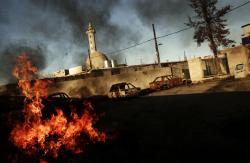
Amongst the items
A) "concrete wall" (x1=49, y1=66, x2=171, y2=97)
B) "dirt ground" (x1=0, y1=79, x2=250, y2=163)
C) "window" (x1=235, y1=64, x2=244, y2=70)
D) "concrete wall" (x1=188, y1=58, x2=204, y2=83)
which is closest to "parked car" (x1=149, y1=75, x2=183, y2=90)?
"concrete wall" (x1=188, y1=58, x2=204, y2=83)

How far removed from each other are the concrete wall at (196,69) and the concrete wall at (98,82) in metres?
4.39

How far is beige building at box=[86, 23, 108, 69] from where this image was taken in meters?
50.6

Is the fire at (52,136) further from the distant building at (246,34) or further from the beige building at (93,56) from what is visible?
the distant building at (246,34)

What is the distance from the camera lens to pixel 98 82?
26469 mm

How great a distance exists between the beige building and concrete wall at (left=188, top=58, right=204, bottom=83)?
22447 mm

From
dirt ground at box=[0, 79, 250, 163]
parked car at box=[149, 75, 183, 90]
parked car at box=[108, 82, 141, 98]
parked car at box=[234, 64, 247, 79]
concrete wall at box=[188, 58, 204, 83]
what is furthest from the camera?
concrete wall at box=[188, 58, 204, 83]

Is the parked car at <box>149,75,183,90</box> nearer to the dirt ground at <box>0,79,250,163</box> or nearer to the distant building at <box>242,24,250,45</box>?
the dirt ground at <box>0,79,250,163</box>

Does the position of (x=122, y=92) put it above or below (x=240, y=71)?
below

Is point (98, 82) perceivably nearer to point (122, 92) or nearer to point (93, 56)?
point (122, 92)

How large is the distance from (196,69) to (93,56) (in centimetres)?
2931

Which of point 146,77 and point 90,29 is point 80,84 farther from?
point 90,29

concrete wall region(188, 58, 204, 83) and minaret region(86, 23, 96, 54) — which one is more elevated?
minaret region(86, 23, 96, 54)

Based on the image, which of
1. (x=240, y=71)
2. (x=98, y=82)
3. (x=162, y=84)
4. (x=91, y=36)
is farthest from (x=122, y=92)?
(x=91, y=36)

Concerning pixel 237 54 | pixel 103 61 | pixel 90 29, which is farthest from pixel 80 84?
pixel 90 29
